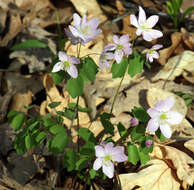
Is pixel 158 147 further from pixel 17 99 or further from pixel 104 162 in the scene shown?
pixel 17 99

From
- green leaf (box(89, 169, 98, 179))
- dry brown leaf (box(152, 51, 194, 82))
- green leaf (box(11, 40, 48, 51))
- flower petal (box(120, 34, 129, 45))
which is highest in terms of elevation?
flower petal (box(120, 34, 129, 45))

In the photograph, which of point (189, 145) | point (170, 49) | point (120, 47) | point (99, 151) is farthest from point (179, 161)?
point (170, 49)

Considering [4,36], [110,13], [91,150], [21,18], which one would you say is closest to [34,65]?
[4,36]

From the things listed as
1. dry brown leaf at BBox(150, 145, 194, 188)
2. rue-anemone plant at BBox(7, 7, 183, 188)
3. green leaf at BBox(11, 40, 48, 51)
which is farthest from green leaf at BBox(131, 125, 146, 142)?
green leaf at BBox(11, 40, 48, 51)

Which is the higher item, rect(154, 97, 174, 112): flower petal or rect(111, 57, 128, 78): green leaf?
rect(111, 57, 128, 78): green leaf

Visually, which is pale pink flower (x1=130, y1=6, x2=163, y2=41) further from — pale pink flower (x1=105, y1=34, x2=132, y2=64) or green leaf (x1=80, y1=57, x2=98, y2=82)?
green leaf (x1=80, y1=57, x2=98, y2=82)

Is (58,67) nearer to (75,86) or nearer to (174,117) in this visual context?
(75,86)

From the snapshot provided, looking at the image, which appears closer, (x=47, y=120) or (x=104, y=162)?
(x=104, y=162)
